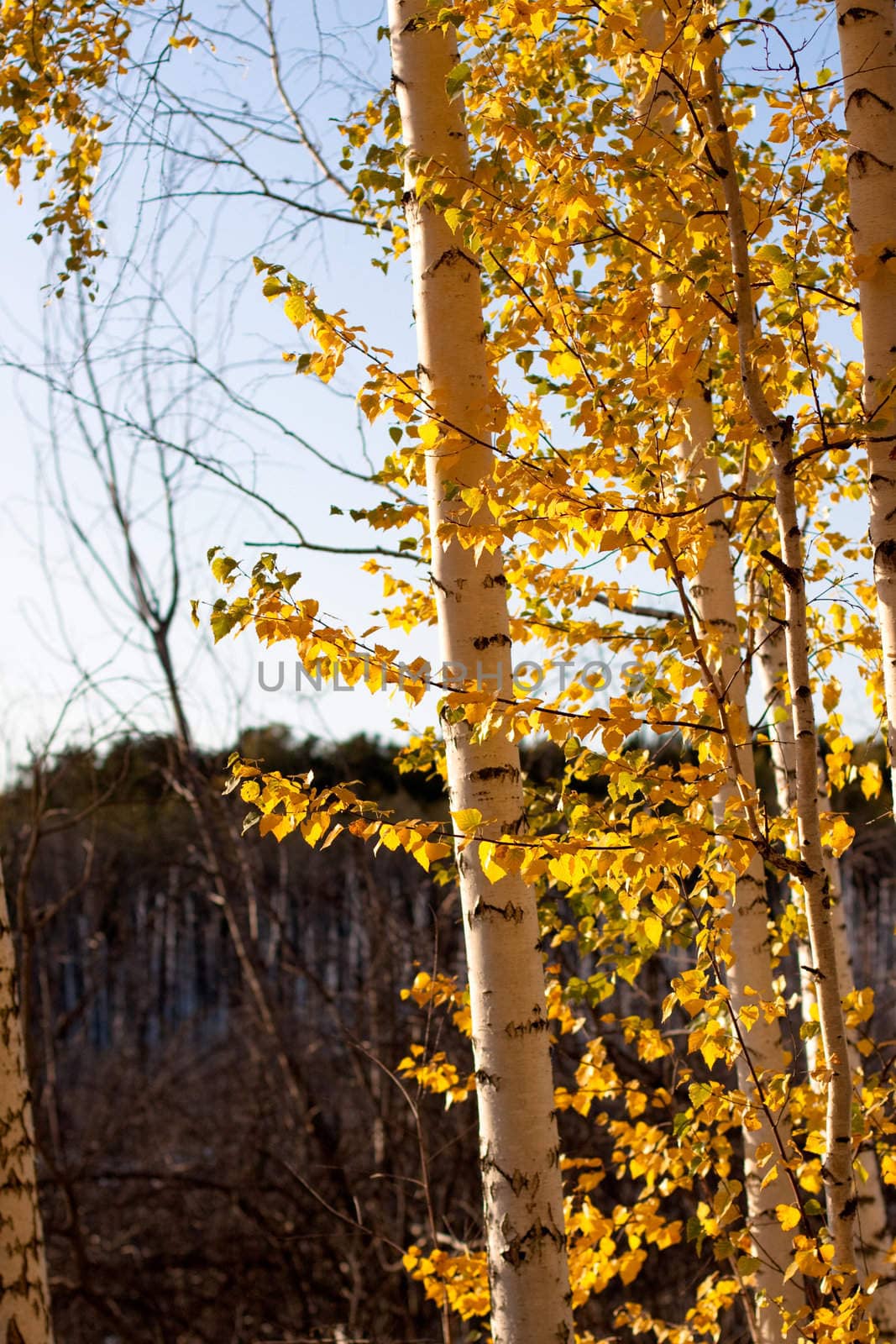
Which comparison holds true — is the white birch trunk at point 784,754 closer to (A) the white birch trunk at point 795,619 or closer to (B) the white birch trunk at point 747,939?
(B) the white birch trunk at point 747,939

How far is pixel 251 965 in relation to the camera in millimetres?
6441

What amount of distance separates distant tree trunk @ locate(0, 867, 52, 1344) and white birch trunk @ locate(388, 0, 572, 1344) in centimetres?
104

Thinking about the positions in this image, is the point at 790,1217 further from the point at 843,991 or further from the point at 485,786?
the point at 843,991

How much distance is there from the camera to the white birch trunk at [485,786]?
2141 mm

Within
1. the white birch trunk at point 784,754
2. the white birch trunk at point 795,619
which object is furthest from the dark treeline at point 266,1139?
the white birch trunk at point 795,619

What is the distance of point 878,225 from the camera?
2033mm

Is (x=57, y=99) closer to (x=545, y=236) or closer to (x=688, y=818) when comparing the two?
(x=545, y=236)

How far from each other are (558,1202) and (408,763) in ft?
4.08

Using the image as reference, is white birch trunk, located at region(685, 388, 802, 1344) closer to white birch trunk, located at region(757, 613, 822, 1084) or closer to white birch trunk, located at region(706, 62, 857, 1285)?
white birch trunk, located at region(757, 613, 822, 1084)

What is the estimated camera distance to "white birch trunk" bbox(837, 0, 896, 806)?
1960mm

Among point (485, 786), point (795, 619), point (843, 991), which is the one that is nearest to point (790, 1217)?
point (485, 786)

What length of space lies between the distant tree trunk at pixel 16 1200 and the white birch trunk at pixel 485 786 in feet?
3.42

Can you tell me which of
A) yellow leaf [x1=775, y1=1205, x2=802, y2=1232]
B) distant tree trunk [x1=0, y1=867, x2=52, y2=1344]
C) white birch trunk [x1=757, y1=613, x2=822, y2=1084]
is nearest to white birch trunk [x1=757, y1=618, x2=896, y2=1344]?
white birch trunk [x1=757, y1=613, x2=822, y2=1084]

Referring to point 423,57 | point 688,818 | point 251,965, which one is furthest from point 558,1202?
point 251,965
